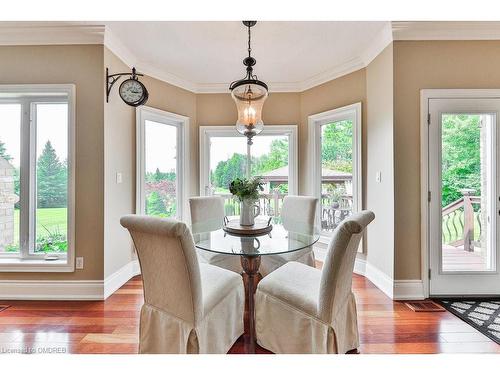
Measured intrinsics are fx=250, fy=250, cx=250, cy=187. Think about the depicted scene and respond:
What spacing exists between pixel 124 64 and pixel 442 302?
4143 mm

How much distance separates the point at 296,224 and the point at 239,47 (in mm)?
2017

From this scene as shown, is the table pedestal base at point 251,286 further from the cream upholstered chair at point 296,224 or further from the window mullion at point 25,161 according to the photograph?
the window mullion at point 25,161

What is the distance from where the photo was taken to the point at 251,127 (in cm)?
205

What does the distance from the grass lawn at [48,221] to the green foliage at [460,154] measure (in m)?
3.87

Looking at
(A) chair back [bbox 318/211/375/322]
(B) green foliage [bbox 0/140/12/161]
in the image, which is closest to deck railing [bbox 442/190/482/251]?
(A) chair back [bbox 318/211/375/322]

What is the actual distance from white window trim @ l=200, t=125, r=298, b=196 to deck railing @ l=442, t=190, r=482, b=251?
6.09 ft

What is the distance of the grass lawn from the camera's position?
8.49ft

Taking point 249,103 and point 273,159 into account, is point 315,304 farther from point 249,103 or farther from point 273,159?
point 273,159

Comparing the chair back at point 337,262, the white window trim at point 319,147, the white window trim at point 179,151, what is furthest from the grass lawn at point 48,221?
the white window trim at point 319,147

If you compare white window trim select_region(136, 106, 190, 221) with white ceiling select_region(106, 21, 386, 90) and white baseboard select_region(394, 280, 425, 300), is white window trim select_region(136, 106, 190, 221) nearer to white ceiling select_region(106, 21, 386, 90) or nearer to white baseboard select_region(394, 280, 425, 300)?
white ceiling select_region(106, 21, 386, 90)

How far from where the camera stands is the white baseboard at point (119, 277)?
2.51 metres

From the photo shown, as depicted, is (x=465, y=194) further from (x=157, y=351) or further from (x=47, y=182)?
(x=47, y=182)

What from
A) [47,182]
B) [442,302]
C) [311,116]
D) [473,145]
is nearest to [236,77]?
[311,116]

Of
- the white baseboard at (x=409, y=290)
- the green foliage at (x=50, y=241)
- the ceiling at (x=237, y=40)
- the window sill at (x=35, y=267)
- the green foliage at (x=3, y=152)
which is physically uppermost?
the ceiling at (x=237, y=40)
